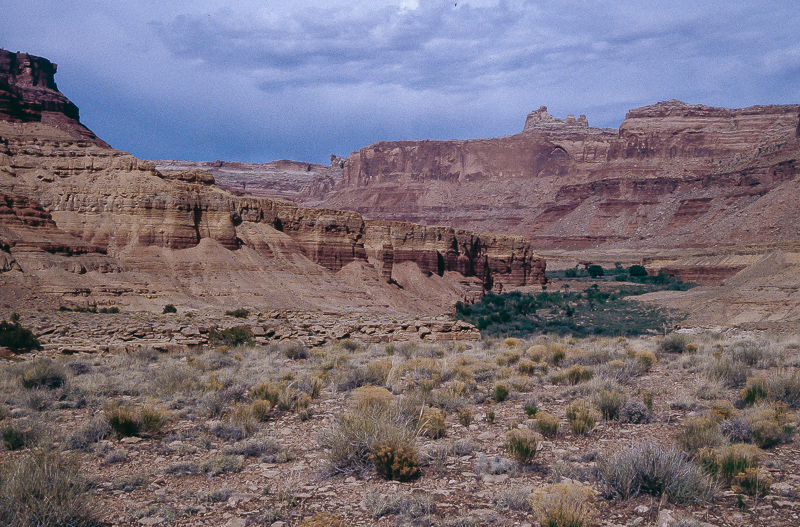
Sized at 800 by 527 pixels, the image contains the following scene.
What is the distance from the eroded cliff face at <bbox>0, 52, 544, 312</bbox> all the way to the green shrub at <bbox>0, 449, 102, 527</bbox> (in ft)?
83.3

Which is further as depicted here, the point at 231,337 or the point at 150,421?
the point at 231,337

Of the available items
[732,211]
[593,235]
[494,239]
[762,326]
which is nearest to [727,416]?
[762,326]

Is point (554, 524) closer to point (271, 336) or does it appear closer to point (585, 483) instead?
point (585, 483)

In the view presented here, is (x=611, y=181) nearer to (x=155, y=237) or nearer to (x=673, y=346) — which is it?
(x=155, y=237)

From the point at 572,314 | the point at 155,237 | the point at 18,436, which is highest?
the point at 155,237

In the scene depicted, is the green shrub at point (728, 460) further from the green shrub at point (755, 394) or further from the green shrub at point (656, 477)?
the green shrub at point (755, 394)

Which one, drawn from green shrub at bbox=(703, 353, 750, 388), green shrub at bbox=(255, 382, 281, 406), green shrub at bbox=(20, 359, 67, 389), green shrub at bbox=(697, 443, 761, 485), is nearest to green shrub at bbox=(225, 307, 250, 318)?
green shrub at bbox=(20, 359, 67, 389)

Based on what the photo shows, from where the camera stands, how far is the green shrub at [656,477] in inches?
214

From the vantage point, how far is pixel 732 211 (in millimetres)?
106000

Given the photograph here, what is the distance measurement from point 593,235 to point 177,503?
424ft

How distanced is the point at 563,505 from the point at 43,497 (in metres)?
4.54

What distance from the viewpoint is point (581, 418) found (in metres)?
7.86

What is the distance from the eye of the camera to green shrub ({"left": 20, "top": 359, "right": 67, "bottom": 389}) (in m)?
10.7

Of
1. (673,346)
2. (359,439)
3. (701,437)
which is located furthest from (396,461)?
(673,346)
